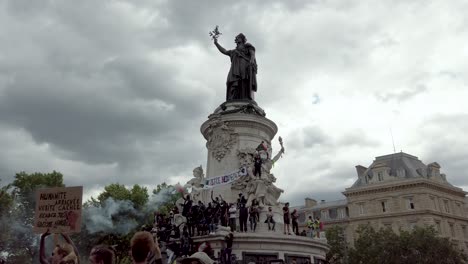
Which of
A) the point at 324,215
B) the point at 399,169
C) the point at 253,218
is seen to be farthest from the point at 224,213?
the point at 324,215

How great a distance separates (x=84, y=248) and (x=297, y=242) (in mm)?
31852

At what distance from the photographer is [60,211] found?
862 centimetres

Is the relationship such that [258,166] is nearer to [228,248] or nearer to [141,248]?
[228,248]

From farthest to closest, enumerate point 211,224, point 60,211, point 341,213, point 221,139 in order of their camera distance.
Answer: point 341,213 → point 221,139 → point 211,224 → point 60,211

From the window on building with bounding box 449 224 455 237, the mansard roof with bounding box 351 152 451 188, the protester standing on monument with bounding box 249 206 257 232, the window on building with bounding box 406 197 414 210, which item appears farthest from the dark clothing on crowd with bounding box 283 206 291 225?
the window on building with bounding box 449 224 455 237

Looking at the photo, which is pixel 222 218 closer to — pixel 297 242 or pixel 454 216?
pixel 297 242

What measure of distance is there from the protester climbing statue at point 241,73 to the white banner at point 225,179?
5.96 meters

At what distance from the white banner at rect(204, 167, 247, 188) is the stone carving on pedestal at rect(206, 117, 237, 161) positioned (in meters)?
1.21

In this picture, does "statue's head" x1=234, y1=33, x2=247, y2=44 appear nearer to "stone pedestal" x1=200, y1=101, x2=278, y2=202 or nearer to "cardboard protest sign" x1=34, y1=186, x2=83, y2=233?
"stone pedestal" x1=200, y1=101, x2=278, y2=202

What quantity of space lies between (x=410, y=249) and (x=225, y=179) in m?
26.7

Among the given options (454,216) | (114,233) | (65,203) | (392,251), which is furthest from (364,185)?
(65,203)

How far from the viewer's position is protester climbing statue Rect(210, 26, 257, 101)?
28.6m

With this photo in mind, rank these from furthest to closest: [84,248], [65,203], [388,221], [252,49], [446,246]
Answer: [388,221] → [84,248] → [446,246] → [252,49] → [65,203]

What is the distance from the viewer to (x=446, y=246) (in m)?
41.4
